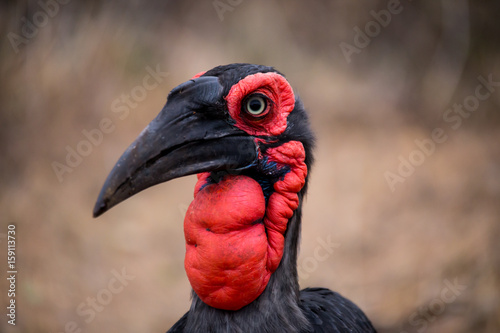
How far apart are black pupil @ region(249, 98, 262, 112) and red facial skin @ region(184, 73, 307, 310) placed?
4 cm

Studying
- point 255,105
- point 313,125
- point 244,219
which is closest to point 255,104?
point 255,105

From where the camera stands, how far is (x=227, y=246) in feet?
6.40

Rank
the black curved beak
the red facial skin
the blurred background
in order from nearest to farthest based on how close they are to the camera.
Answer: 1. the black curved beak
2. the red facial skin
3. the blurred background

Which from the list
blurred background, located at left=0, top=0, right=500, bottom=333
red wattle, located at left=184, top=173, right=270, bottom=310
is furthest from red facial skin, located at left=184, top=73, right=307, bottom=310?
blurred background, located at left=0, top=0, right=500, bottom=333

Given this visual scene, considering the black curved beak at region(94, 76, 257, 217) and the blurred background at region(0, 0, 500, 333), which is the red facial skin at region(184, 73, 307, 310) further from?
the blurred background at region(0, 0, 500, 333)

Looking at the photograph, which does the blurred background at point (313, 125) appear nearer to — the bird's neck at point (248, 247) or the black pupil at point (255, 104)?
the bird's neck at point (248, 247)

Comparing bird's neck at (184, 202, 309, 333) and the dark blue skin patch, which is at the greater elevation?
the dark blue skin patch

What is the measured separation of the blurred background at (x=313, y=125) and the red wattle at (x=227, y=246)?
117 inches

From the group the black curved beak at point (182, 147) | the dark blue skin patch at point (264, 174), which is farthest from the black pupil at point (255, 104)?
the dark blue skin patch at point (264, 174)

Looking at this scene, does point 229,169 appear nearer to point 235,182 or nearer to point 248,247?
point 235,182

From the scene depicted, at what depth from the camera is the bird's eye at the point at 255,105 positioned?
6.84 ft

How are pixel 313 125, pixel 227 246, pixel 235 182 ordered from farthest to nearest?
1. pixel 313 125
2. pixel 235 182
3. pixel 227 246

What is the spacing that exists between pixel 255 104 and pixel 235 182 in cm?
36

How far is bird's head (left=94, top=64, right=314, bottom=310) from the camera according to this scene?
6.30 feet
